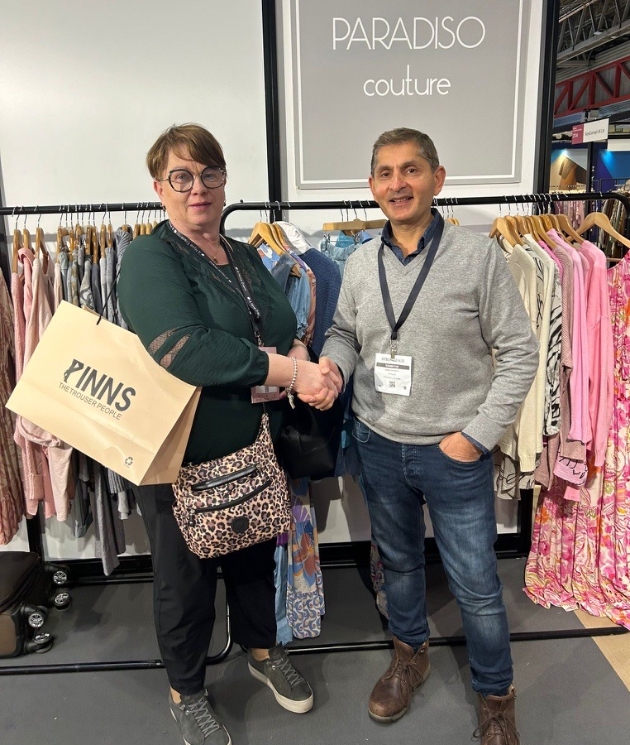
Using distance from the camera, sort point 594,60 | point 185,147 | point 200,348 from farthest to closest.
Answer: point 594,60, point 185,147, point 200,348

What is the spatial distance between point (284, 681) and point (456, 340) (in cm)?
132

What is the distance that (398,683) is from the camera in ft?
6.21

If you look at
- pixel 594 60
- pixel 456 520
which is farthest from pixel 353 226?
pixel 594 60

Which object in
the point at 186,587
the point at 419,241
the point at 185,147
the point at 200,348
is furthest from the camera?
the point at 186,587

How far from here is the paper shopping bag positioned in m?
1.40

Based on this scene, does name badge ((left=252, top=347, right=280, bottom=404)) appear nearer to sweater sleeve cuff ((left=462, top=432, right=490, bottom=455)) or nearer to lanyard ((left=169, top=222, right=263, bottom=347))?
lanyard ((left=169, top=222, right=263, bottom=347))

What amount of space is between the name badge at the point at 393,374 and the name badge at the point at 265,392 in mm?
288

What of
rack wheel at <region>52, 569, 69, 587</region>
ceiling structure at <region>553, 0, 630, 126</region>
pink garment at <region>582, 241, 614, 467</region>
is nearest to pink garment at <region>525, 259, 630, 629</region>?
pink garment at <region>582, 241, 614, 467</region>

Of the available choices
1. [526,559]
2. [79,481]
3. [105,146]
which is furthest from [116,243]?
[526,559]

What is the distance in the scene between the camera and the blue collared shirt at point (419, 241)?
5.00 feet

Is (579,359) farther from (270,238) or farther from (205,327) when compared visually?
(205,327)

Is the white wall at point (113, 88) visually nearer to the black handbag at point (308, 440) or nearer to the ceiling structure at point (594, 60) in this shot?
the black handbag at point (308, 440)

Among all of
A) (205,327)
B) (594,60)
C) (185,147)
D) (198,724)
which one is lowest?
(198,724)

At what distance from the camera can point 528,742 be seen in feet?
5.77
